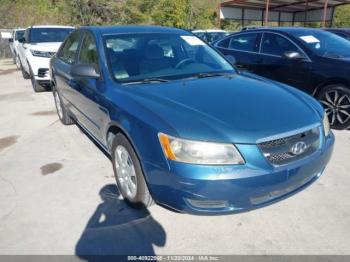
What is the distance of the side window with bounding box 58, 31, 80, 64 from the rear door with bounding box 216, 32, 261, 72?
10.3 feet

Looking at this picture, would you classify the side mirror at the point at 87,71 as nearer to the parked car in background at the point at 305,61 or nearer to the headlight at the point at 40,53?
the parked car in background at the point at 305,61

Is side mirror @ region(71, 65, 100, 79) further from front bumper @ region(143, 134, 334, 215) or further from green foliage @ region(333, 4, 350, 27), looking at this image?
green foliage @ region(333, 4, 350, 27)

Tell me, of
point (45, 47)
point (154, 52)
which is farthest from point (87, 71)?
point (45, 47)

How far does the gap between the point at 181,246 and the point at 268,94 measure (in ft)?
5.10

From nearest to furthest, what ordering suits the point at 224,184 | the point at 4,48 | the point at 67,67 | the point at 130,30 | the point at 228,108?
the point at 224,184
the point at 228,108
the point at 130,30
the point at 67,67
the point at 4,48

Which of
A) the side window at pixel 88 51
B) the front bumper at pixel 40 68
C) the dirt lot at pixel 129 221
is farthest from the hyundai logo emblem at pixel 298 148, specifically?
the front bumper at pixel 40 68

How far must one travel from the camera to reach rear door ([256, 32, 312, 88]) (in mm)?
5298

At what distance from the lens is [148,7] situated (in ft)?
105

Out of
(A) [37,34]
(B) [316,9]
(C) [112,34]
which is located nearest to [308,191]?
(C) [112,34]

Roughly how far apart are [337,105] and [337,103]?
1.2 inches

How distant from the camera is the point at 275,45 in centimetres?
585

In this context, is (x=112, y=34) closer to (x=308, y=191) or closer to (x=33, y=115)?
(x=308, y=191)

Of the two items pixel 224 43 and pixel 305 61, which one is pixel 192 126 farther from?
pixel 224 43

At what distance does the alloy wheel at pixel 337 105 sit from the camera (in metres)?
4.83
